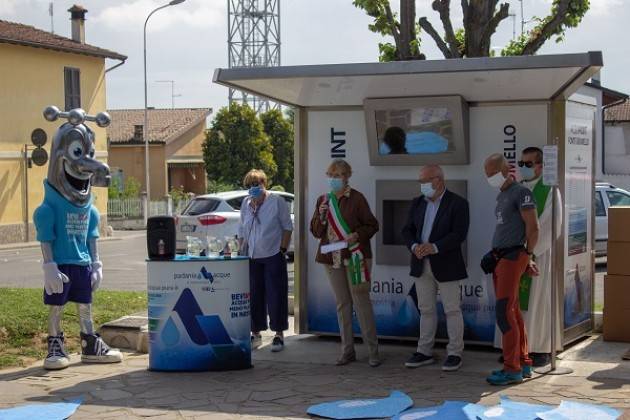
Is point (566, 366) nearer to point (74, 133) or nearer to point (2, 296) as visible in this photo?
point (74, 133)

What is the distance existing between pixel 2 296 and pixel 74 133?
3.60 metres

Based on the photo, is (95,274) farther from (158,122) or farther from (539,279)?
(158,122)

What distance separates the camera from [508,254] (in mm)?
7793

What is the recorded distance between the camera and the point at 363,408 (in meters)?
7.01

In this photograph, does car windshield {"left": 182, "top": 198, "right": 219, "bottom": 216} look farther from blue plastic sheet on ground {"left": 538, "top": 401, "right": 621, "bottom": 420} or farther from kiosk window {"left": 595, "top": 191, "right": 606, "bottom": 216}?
blue plastic sheet on ground {"left": 538, "top": 401, "right": 621, "bottom": 420}

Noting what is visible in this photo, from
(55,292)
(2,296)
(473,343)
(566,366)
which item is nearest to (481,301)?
(473,343)

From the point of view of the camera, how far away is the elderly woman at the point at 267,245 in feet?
31.1

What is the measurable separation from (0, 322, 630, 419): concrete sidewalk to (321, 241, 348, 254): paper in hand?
1045 millimetres

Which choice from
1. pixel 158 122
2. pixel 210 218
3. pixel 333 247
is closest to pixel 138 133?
pixel 158 122

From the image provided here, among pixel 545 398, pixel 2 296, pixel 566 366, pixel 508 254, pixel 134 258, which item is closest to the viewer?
pixel 545 398

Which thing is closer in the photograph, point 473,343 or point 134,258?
point 473,343

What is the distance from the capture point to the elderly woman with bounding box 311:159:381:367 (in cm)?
856

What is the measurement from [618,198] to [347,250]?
1190 cm

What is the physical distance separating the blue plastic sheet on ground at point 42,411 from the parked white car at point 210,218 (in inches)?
468
